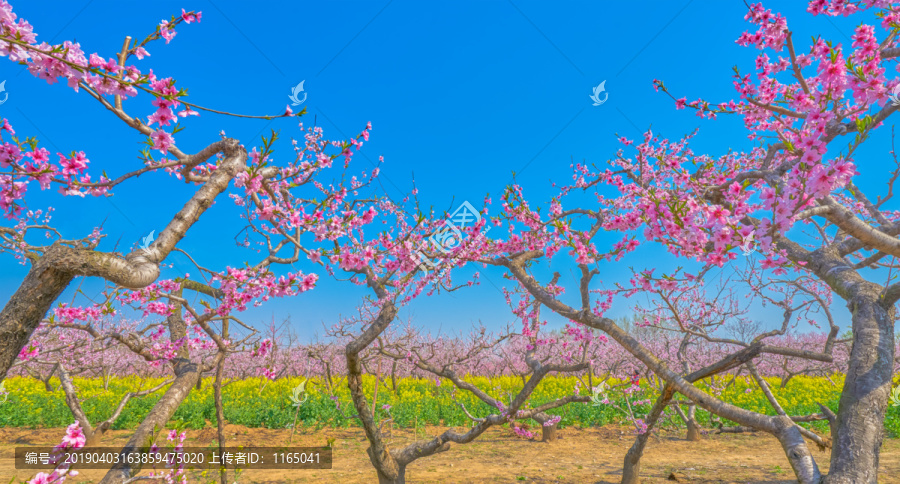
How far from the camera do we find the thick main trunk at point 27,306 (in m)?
2.34

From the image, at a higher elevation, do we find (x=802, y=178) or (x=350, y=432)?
(x=802, y=178)

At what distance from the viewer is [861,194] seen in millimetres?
5562

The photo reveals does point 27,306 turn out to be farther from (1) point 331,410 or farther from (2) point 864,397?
(1) point 331,410

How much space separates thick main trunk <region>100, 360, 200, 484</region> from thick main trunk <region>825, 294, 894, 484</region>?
17.7 feet

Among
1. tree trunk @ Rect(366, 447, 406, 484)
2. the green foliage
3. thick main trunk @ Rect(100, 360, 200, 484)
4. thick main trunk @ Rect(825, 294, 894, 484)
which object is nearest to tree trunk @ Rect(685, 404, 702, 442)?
the green foliage

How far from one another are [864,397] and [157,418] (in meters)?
6.04

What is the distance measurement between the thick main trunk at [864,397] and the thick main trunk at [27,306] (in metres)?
5.20

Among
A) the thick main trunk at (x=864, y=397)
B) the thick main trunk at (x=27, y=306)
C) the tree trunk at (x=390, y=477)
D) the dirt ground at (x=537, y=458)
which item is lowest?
the dirt ground at (x=537, y=458)

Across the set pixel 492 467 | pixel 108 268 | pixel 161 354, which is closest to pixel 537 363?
pixel 492 467

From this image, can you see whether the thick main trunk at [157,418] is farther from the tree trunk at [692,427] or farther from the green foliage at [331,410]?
the tree trunk at [692,427]

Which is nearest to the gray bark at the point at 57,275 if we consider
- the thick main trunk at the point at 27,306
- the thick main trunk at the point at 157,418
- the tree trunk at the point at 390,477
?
the thick main trunk at the point at 27,306

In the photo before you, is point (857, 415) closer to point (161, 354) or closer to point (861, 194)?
point (861, 194)

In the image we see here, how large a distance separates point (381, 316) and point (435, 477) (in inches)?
133

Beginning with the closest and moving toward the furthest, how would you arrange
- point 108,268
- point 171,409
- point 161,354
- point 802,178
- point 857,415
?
point 108,268, point 802,178, point 857,415, point 171,409, point 161,354
